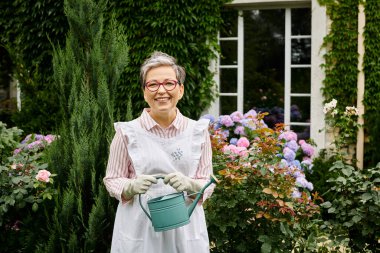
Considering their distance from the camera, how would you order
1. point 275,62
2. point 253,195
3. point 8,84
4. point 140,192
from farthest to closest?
point 8,84
point 275,62
point 253,195
point 140,192

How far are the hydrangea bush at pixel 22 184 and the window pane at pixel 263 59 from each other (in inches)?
133

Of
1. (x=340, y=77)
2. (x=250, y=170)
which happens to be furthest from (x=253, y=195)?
(x=340, y=77)

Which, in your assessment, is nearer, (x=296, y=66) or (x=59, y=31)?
(x=296, y=66)

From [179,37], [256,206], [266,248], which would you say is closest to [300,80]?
[179,37]

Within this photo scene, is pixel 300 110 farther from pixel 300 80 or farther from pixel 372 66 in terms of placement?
pixel 372 66

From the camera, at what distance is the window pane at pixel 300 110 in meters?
6.49

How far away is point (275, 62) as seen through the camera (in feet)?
21.7

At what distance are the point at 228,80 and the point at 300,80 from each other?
88 centimetres

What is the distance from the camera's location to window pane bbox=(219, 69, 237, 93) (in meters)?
6.67

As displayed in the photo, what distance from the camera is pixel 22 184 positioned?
362 centimetres

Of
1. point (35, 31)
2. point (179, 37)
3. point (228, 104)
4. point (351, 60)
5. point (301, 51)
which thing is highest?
point (35, 31)

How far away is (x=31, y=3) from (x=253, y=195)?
4.91 metres

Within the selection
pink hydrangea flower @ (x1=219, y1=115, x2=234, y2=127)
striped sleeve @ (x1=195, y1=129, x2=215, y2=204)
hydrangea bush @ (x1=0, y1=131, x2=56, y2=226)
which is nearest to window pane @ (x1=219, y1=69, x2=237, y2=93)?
pink hydrangea flower @ (x1=219, y1=115, x2=234, y2=127)

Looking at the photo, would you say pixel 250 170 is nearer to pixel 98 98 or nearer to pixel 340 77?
pixel 98 98
